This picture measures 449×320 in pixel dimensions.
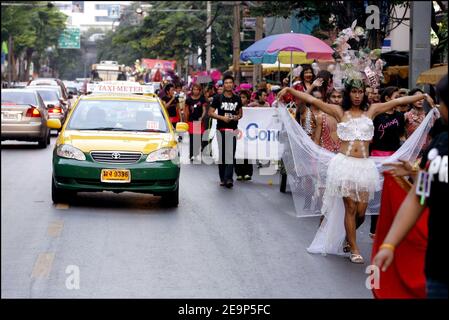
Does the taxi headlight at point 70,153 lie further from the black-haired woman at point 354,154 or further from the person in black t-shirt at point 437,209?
the person in black t-shirt at point 437,209

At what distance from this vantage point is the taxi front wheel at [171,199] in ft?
46.0

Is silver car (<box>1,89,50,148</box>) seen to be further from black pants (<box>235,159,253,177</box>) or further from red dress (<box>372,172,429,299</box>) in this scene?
red dress (<box>372,172,429,299</box>)

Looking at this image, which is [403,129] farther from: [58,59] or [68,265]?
[58,59]

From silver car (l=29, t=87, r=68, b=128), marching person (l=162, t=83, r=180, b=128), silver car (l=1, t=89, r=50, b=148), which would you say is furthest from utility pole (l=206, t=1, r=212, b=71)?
silver car (l=1, t=89, r=50, b=148)

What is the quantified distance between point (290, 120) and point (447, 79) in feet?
24.7

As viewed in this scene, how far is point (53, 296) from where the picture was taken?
8102 millimetres

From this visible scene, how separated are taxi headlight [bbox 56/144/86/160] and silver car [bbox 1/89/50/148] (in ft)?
33.4

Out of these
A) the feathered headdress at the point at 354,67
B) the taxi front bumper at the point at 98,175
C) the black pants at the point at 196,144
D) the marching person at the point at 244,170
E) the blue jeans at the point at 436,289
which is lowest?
the marching person at the point at 244,170

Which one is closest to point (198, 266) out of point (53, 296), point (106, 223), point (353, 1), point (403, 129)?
point (53, 296)

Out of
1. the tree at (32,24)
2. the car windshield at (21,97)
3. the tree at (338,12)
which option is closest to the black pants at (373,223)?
the tree at (338,12)

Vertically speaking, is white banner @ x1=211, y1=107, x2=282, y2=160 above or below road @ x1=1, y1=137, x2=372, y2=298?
above

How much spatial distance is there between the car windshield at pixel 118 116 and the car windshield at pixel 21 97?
10.3 meters

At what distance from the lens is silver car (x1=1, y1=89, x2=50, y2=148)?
78.6ft

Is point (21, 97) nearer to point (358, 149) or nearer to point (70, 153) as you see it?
point (70, 153)
